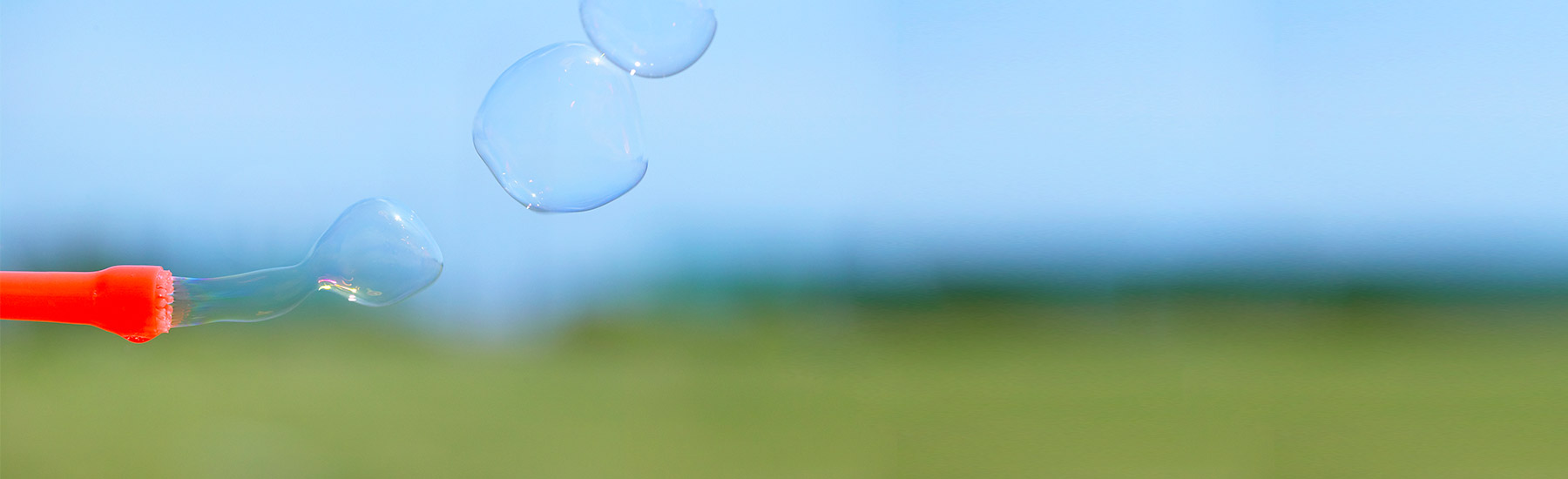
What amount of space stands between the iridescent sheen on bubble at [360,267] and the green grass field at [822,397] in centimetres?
194

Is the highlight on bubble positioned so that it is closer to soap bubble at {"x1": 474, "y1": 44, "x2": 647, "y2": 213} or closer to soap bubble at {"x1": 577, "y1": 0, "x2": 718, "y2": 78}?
soap bubble at {"x1": 474, "y1": 44, "x2": 647, "y2": 213}

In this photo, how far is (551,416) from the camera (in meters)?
4.06

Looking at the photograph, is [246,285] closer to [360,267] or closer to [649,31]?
[360,267]

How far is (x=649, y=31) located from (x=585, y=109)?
8 centimetres

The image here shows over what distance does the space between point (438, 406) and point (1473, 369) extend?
5531mm

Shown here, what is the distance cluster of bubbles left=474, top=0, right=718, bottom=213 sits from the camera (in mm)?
795

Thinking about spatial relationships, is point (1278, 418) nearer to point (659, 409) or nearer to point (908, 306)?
point (908, 306)

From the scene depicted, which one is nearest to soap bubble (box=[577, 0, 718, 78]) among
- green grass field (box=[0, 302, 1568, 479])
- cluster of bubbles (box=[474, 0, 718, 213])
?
cluster of bubbles (box=[474, 0, 718, 213])

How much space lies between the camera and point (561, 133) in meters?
0.80

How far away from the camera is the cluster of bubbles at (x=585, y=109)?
80 cm

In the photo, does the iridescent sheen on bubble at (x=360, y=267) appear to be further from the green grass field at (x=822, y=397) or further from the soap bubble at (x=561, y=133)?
the green grass field at (x=822, y=397)

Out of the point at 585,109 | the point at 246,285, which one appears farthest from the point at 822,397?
the point at 246,285

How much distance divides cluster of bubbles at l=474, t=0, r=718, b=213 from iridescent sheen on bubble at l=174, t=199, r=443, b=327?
0.09 meters

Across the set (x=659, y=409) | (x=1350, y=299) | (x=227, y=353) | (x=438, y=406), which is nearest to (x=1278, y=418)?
(x=1350, y=299)
